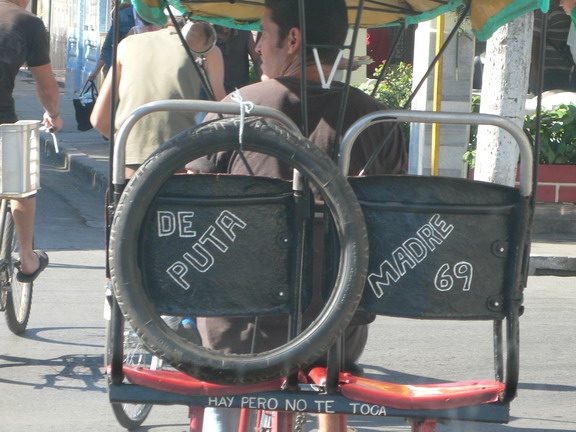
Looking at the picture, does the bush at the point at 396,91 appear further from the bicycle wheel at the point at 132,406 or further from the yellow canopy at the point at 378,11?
the yellow canopy at the point at 378,11

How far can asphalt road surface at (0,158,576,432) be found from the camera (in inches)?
195

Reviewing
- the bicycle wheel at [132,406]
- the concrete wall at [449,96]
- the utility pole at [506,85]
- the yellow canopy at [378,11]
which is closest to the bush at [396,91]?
the concrete wall at [449,96]

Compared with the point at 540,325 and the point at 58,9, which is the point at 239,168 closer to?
the point at 540,325

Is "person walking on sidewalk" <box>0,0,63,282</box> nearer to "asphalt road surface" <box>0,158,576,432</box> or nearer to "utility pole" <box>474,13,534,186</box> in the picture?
"asphalt road surface" <box>0,158,576,432</box>

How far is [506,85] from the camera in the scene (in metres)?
8.63

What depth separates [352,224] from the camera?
7.52 feet

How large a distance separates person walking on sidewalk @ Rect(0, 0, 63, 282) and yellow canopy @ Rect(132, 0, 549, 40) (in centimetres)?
182

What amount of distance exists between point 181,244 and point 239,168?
2.07 feet

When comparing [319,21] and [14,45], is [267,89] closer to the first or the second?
[319,21]

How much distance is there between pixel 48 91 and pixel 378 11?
8.25 ft

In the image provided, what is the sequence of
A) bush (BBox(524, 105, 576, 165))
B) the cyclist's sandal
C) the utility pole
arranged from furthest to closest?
bush (BBox(524, 105, 576, 165)) < the utility pole < the cyclist's sandal

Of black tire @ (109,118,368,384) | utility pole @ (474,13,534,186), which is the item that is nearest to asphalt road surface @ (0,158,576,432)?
utility pole @ (474,13,534,186)

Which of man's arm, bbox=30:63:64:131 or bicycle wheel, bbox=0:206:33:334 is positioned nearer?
man's arm, bbox=30:63:64:131

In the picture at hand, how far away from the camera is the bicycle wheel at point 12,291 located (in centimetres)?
594
